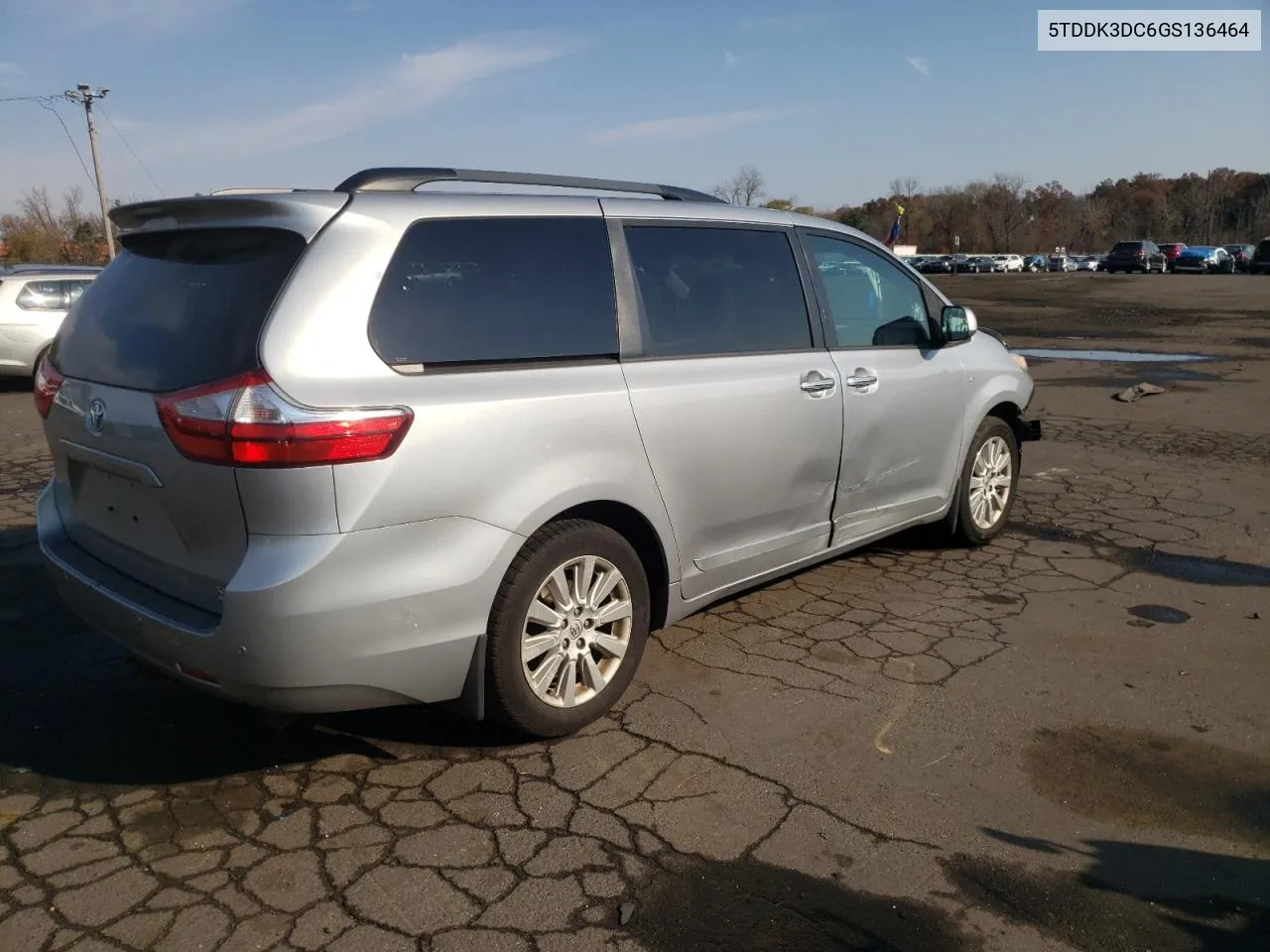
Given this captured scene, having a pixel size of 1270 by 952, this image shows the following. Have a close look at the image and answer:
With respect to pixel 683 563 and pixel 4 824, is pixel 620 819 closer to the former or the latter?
pixel 683 563

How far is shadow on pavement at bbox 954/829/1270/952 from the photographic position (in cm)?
252

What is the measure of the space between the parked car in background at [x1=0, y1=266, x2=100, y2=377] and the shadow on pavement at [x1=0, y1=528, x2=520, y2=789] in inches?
375

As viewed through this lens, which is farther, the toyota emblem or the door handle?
the door handle

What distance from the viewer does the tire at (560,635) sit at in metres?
3.21

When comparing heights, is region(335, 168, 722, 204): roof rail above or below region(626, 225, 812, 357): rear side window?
above

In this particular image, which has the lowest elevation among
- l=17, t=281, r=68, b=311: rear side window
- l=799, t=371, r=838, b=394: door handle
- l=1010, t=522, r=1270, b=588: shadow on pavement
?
l=1010, t=522, r=1270, b=588: shadow on pavement

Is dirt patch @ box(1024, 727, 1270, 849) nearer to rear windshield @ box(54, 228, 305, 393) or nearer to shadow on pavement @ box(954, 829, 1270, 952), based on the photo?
shadow on pavement @ box(954, 829, 1270, 952)

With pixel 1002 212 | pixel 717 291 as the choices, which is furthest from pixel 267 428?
pixel 1002 212

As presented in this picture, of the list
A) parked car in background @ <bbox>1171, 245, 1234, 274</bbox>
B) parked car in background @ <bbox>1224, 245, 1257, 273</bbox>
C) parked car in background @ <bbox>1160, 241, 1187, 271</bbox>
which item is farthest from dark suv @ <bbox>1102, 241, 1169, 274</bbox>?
parked car in background @ <bbox>1224, 245, 1257, 273</bbox>

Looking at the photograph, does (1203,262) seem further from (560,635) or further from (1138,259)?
(560,635)

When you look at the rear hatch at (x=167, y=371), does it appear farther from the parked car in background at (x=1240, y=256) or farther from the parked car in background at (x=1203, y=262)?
the parked car in background at (x=1240, y=256)

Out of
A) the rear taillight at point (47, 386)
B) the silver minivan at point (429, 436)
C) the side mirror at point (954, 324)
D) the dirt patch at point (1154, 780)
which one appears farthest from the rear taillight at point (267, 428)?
the side mirror at point (954, 324)

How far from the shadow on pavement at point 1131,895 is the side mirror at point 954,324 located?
284 cm

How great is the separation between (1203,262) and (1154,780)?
183 ft
